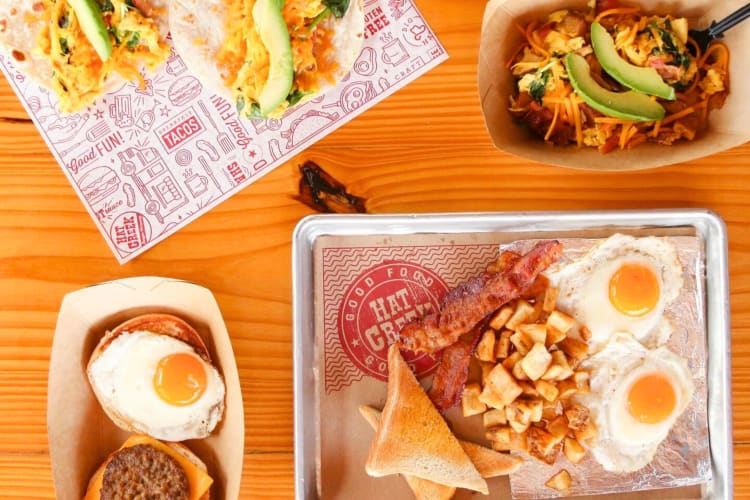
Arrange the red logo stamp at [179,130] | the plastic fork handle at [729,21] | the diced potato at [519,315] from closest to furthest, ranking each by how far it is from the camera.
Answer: the plastic fork handle at [729,21]
the diced potato at [519,315]
the red logo stamp at [179,130]

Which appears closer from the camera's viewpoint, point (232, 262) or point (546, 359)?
point (546, 359)

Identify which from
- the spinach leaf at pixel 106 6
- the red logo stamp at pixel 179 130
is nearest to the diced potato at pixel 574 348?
the red logo stamp at pixel 179 130

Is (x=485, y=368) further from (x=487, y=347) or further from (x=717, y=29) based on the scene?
(x=717, y=29)

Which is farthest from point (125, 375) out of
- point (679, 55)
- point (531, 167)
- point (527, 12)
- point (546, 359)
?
point (679, 55)

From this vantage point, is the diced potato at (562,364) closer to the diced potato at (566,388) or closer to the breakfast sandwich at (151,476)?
the diced potato at (566,388)

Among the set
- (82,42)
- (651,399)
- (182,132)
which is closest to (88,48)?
(82,42)

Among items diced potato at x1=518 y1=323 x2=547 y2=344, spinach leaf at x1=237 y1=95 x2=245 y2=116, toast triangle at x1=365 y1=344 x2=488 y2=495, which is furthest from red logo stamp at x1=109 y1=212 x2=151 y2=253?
diced potato at x1=518 y1=323 x2=547 y2=344

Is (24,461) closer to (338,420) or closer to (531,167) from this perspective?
(338,420)
